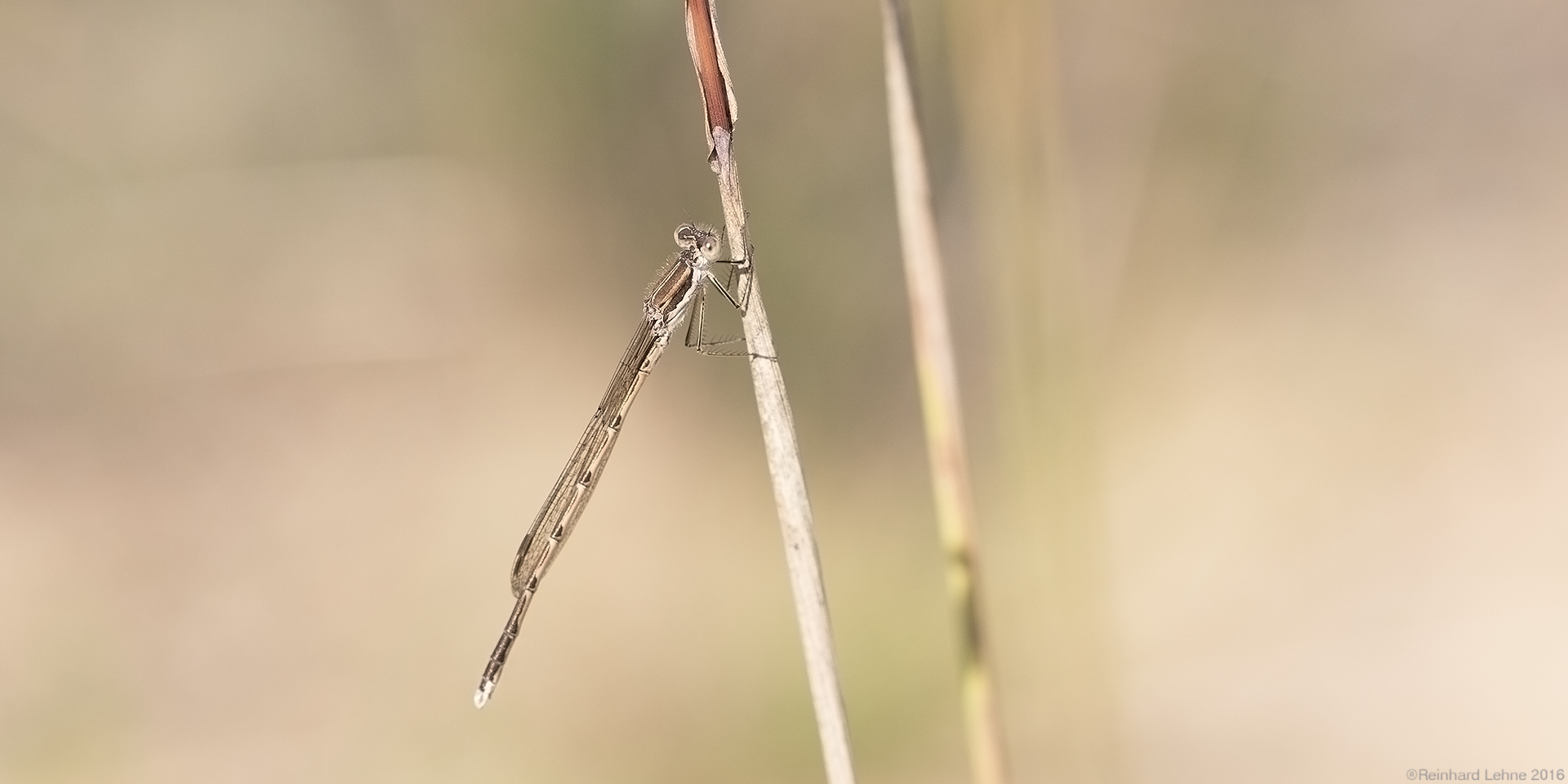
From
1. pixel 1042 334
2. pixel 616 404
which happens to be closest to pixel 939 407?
pixel 1042 334

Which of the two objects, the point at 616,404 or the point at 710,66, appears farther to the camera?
the point at 616,404

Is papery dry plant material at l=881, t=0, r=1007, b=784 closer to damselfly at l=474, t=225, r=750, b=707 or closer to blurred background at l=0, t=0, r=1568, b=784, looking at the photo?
damselfly at l=474, t=225, r=750, b=707

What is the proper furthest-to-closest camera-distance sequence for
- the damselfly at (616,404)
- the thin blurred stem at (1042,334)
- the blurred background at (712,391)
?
the blurred background at (712,391) → the damselfly at (616,404) → the thin blurred stem at (1042,334)

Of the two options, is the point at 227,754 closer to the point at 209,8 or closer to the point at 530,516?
the point at 530,516

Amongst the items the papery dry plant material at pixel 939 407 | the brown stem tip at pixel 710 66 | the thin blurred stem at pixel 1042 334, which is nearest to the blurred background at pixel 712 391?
the thin blurred stem at pixel 1042 334

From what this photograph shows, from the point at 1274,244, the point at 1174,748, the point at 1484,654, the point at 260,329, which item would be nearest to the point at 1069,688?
the point at 1174,748

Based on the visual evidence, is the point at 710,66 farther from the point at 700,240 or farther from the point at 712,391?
the point at 712,391

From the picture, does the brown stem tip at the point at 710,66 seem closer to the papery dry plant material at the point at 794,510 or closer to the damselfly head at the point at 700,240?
the papery dry plant material at the point at 794,510
